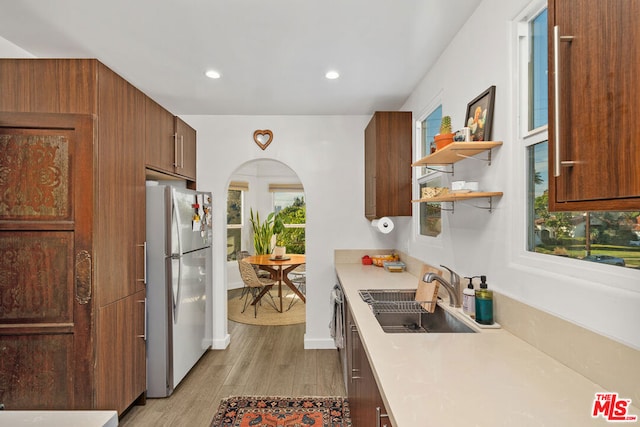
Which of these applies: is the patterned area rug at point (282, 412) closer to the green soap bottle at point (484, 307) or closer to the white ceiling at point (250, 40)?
the green soap bottle at point (484, 307)

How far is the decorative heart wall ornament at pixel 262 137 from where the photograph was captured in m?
3.74

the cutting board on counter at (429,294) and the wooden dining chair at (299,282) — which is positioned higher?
the cutting board on counter at (429,294)

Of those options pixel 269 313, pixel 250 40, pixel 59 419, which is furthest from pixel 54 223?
pixel 269 313

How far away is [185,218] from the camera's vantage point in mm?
2910

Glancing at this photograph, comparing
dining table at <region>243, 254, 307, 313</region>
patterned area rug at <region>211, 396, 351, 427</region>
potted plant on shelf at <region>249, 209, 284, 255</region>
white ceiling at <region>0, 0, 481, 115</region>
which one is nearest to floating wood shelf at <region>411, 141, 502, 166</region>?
white ceiling at <region>0, 0, 481, 115</region>

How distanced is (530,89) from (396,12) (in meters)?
0.86

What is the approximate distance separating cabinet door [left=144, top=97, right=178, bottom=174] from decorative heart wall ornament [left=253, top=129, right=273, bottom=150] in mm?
885

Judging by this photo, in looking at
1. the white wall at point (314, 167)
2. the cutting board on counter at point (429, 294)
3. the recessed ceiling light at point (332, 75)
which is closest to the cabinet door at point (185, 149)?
the white wall at point (314, 167)

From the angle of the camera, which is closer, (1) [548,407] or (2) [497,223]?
(1) [548,407]

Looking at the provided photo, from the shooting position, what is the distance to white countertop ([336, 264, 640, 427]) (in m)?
0.93

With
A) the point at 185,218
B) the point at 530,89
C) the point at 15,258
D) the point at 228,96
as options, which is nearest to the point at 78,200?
the point at 15,258

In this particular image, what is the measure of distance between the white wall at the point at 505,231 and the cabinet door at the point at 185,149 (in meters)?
2.34

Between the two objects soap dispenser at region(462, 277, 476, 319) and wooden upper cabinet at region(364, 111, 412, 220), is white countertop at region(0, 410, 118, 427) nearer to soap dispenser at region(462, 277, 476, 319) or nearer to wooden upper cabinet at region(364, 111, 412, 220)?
soap dispenser at region(462, 277, 476, 319)

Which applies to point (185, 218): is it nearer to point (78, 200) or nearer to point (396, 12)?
point (78, 200)
